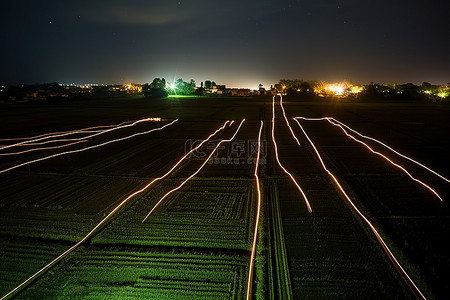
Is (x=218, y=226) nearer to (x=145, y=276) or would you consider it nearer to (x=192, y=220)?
(x=192, y=220)

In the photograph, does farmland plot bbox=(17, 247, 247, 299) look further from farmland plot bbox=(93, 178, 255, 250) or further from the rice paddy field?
farmland plot bbox=(93, 178, 255, 250)

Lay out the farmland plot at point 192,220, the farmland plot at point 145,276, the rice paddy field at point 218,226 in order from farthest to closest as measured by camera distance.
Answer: the farmland plot at point 192,220 < the rice paddy field at point 218,226 < the farmland plot at point 145,276

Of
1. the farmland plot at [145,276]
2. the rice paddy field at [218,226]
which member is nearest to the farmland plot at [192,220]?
the rice paddy field at [218,226]

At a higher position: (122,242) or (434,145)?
(434,145)

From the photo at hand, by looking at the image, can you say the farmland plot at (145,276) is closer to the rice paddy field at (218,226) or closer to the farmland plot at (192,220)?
the rice paddy field at (218,226)

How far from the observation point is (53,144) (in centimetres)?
1346

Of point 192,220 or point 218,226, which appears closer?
point 218,226

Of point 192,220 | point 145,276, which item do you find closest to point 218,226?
point 192,220

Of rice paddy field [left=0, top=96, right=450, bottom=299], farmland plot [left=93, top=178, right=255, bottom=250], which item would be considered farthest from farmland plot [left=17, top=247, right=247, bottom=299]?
farmland plot [left=93, top=178, right=255, bottom=250]

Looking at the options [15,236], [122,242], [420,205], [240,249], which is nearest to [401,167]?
[420,205]

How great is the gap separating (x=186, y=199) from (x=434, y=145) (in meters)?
12.5

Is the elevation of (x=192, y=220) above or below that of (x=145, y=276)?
above

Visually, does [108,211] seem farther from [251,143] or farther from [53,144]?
[53,144]

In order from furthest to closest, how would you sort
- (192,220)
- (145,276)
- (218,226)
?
(192,220)
(218,226)
(145,276)
